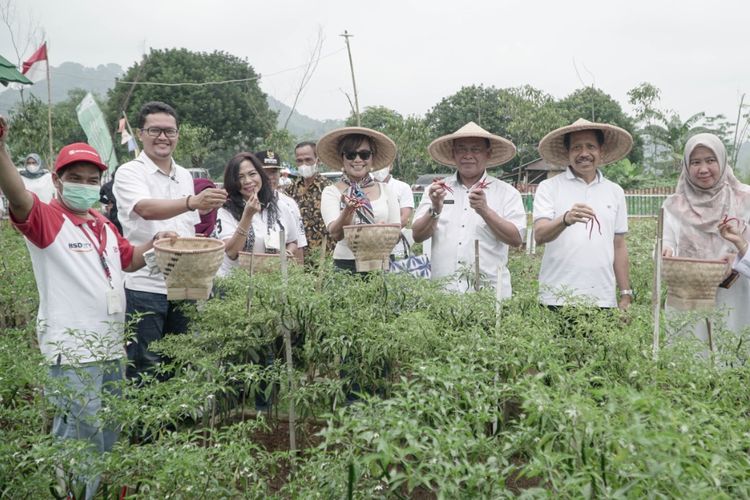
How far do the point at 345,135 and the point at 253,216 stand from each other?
83 cm

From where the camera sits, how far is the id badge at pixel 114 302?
285 centimetres

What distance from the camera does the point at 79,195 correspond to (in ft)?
9.35

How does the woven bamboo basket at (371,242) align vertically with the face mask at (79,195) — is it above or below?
below

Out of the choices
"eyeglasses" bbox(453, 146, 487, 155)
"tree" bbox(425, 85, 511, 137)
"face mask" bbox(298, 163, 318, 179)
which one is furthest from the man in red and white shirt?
"tree" bbox(425, 85, 511, 137)

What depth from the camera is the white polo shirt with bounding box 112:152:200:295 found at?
3.47 metres

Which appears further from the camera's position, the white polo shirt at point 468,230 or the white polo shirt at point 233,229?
the white polo shirt at point 233,229

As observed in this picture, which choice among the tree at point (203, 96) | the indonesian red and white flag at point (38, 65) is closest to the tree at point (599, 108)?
the tree at point (203, 96)

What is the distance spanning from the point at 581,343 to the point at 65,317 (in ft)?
6.72

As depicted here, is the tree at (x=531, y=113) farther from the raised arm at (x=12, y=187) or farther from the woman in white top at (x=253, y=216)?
the raised arm at (x=12, y=187)

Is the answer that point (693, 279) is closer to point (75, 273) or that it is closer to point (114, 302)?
point (114, 302)

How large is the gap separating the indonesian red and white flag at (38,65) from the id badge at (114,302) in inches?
372

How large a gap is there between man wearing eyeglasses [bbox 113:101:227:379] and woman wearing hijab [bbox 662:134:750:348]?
246cm

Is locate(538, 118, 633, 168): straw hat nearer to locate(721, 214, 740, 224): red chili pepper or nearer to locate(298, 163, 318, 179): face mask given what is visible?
locate(721, 214, 740, 224): red chili pepper

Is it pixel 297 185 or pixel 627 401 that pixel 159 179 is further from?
pixel 627 401
